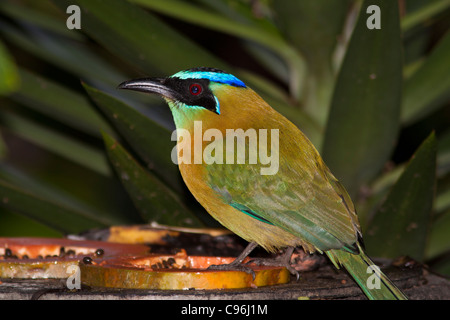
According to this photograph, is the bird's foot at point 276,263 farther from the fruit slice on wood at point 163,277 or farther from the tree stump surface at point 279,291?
the fruit slice on wood at point 163,277

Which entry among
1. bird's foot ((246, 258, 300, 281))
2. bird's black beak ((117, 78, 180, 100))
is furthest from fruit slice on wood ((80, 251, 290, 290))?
bird's black beak ((117, 78, 180, 100))

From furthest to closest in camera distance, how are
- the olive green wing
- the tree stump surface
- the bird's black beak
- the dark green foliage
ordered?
the dark green foliage → the bird's black beak → the olive green wing → the tree stump surface

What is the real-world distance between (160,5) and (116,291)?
115 centimetres

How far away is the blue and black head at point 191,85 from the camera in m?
1.71

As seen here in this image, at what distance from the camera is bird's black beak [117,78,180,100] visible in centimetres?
170

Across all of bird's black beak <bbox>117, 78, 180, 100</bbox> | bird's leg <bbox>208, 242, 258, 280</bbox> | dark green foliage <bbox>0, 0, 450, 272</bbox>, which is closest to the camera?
bird's leg <bbox>208, 242, 258, 280</bbox>

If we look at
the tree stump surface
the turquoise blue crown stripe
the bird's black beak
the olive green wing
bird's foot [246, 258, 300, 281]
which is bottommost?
the tree stump surface

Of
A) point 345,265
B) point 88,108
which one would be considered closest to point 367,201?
point 345,265

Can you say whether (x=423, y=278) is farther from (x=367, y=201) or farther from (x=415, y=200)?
(x=367, y=201)

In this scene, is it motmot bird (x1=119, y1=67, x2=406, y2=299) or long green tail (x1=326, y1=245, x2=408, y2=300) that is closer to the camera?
long green tail (x1=326, y1=245, x2=408, y2=300)

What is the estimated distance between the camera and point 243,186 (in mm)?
1679

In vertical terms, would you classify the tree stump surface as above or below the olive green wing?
below

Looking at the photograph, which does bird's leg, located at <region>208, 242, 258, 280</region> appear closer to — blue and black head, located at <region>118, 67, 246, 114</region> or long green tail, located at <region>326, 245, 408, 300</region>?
long green tail, located at <region>326, 245, 408, 300</region>

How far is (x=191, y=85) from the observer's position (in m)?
1.73
